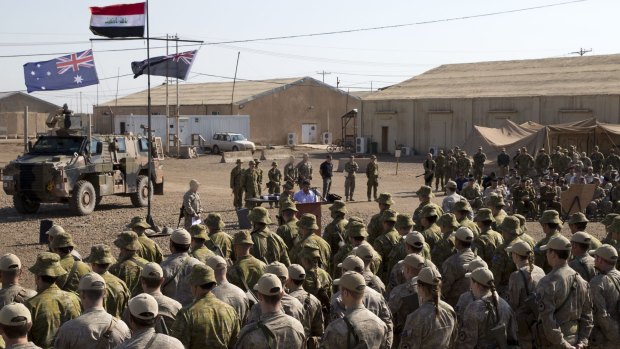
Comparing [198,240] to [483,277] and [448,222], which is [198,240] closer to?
[448,222]

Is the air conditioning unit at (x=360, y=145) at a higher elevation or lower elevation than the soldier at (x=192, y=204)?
higher

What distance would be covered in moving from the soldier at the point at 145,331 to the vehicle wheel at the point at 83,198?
A: 16.4 meters

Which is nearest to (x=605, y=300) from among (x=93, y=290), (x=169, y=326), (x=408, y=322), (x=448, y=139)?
(x=408, y=322)

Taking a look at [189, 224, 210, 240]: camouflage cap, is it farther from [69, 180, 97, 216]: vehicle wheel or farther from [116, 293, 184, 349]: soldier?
[69, 180, 97, 216]: vehicle wheel

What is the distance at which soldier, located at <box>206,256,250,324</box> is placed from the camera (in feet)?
22.4

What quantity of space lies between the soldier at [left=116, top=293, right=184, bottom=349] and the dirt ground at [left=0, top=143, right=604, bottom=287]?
9.02m

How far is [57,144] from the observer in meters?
21.6

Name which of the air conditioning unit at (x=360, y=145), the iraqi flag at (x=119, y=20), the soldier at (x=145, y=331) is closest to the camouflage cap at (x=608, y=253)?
the soldier at (x=145, y=331)

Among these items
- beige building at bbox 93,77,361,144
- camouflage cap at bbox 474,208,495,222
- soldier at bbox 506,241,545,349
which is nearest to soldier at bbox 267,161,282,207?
camouflage cap at bbox 474,208,495,222

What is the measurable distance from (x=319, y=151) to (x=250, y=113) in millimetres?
7478

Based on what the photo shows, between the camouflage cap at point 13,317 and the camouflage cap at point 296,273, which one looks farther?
the camouflage cap at point 296,273

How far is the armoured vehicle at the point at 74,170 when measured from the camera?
20656 millimetres

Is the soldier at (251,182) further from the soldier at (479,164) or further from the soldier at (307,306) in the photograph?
the soldier at (307,306)

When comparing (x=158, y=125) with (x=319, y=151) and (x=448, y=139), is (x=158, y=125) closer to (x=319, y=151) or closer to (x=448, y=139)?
(x=319, y=151)
